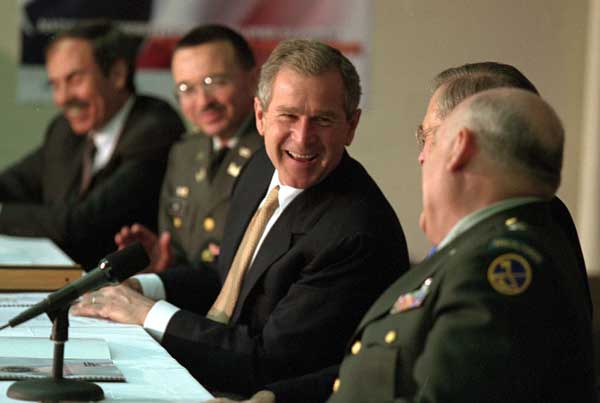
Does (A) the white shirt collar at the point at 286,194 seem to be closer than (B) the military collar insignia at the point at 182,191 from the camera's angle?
Yes

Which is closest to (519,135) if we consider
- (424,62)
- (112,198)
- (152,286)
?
(152,286)

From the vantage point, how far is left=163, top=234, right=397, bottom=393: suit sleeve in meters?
2.84

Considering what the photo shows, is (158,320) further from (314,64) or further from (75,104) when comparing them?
(75,104)

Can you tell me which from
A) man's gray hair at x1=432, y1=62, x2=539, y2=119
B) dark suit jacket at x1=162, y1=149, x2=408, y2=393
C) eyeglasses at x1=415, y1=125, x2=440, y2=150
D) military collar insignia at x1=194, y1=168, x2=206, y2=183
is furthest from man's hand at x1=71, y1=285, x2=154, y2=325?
military collar insignia at x1=194, y1=168, x2=206, y2=183

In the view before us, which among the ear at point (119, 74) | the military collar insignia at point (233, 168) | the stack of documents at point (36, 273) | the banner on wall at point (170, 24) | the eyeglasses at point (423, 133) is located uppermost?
the banner on wall at point (170, 24)

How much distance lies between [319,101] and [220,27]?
2.02 m

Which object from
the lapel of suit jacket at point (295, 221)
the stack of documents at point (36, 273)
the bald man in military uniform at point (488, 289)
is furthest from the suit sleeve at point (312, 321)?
the stack of documents at point (36, 273)

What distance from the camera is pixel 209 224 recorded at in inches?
182

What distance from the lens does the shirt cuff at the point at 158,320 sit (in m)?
3.02

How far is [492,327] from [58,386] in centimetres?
83

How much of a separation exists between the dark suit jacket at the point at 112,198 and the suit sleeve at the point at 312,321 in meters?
2.68

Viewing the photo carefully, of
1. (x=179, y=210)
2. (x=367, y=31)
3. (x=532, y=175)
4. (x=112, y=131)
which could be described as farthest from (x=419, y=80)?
(x=532, y=175)

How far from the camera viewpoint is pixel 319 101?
3053 mm

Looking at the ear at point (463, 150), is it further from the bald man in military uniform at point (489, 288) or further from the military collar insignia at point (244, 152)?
the military collar insignia at point (244, 152)
